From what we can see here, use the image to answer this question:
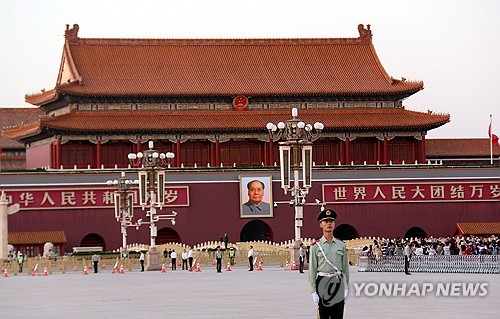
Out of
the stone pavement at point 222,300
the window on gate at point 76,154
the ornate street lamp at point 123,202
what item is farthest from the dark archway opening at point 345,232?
the stone pavement at point 222,300

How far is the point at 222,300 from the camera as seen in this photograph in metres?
26.5

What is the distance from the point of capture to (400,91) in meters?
70.7

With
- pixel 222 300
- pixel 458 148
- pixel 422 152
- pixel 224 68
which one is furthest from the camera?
pixel 458 148

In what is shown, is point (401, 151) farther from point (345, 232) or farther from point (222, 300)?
point (222, 300)

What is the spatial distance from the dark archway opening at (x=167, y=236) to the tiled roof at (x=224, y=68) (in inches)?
313

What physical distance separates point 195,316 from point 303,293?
626 cm

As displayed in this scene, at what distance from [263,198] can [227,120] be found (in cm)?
560

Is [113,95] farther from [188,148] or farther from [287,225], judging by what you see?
[287,225]

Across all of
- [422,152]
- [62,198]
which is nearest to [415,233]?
[422,152]

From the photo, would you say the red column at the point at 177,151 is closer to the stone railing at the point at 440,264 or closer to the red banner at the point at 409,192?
the red banner at the point at 409,192

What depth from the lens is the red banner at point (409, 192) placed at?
66.8 m

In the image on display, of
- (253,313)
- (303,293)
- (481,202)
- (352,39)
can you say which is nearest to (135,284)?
(303,293)

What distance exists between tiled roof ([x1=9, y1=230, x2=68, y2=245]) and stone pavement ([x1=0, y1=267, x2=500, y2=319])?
2431 centimetres

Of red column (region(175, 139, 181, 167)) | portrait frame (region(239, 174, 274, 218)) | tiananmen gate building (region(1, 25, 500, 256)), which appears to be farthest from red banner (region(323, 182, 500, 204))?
red column (region(175, 139, 181, 167))
